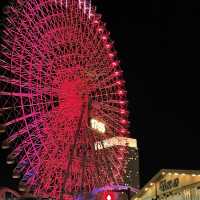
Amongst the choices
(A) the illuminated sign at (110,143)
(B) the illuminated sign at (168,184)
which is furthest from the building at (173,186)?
(A) the illuminated sign at (110,143)

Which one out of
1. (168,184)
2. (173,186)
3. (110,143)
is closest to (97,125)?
(110,143)

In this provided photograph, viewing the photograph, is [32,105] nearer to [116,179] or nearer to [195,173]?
[116,179]

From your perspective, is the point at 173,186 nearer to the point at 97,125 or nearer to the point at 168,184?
the point at 168,184

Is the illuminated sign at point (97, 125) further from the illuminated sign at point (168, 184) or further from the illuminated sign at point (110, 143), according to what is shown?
the illuminated sign at point (168, 184)

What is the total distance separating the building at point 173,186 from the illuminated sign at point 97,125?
5512 millimetres

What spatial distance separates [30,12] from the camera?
115 feet

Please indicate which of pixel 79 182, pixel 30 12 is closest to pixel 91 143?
pixel 79 182

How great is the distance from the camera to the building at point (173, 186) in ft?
85.1

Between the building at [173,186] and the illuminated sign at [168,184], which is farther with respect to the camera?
the illuminated sign at [168,184]

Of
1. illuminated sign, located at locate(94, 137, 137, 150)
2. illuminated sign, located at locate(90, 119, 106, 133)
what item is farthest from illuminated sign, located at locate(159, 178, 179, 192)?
illuminated sign, located at locate(90, 119, 106, 133)

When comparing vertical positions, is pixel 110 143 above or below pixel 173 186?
above

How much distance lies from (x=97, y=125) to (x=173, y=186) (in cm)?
822

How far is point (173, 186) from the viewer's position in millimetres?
28266

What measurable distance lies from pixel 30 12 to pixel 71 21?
3.27 meters
